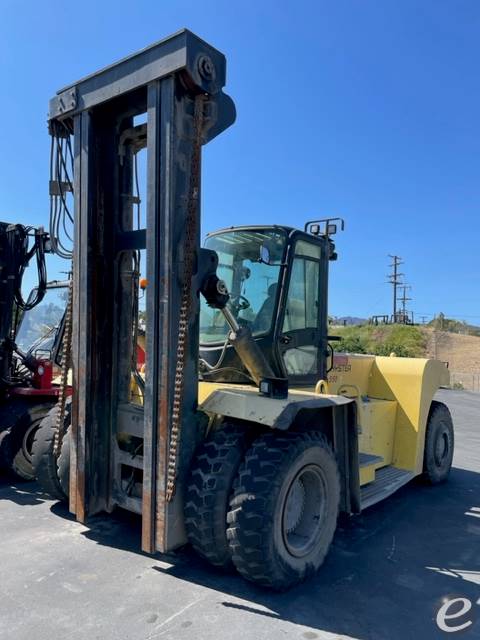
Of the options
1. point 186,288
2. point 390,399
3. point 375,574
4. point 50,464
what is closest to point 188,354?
point 186,288

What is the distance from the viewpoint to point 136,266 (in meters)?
4.09

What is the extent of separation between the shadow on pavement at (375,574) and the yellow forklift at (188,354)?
0.67ft

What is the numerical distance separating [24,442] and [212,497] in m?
3.52

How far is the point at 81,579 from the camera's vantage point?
11.6ft

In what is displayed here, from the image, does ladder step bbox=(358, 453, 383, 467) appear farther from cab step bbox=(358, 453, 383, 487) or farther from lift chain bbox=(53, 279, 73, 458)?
lift chain bbox=(53, 279, 73, 458)

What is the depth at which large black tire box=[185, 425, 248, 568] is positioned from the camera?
3330mm

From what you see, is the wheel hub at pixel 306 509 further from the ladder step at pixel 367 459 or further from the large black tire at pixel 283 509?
the ladder step at pixel 367 459

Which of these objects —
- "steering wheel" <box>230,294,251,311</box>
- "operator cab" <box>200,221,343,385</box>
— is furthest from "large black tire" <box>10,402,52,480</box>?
"steering wheel" <box>230,294,251,311</box>

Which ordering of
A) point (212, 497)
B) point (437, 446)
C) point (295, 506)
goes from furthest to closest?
point (437, 446) → point (295, 506) → point (212, 497)

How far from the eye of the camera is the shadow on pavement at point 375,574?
323cm

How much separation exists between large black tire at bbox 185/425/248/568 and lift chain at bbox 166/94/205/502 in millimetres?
169

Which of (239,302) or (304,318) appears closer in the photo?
(239,302)

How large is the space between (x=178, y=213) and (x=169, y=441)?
5.04 feet

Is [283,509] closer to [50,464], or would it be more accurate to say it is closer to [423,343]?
[50,464]
